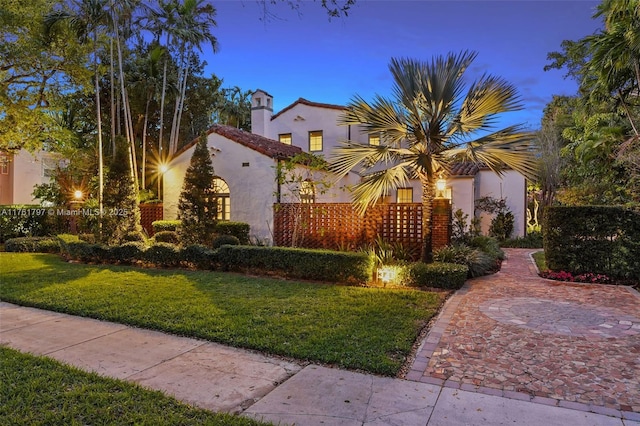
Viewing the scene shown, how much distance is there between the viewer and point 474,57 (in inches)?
345

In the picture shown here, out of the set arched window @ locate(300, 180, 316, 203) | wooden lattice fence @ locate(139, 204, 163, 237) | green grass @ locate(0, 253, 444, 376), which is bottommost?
green grass @ locate(0, 253, 444, 376)

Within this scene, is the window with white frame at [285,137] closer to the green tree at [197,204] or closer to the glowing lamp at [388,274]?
the green tree at [197,204]

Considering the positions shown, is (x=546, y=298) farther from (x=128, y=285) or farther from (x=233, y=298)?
(x=128, y=285)

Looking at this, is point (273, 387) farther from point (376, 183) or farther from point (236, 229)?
point (236, 229)

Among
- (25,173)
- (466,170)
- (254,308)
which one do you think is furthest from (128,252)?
(25,173)

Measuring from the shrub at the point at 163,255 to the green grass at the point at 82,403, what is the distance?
22.8 feet

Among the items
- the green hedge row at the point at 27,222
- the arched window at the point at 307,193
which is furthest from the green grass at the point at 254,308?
the green hedge row at the point at 27,222

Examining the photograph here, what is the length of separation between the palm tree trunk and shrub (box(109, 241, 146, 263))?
7.88 m

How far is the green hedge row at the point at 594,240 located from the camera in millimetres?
8867

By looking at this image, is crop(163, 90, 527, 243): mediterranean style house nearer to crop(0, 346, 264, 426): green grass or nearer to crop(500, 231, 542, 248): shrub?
crop(500, 231, 542, 248): shrub

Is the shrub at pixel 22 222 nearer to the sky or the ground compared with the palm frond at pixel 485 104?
nearer to the ground

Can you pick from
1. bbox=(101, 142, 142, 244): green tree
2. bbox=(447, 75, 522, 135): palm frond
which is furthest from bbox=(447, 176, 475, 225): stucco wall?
bbox=(101, 142, 142, 244): green tree

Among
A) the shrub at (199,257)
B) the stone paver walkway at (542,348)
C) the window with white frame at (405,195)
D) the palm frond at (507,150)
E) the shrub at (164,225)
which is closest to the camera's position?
the stone paver walkway at (542,348)

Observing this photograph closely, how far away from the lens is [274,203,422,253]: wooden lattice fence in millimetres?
10727
